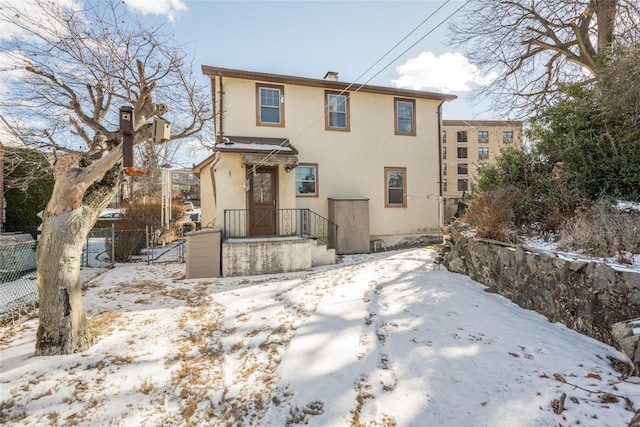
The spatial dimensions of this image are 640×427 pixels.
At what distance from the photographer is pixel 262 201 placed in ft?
32.9

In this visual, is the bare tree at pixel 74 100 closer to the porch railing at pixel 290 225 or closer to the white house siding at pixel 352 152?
the white house siding at pixel 352 152

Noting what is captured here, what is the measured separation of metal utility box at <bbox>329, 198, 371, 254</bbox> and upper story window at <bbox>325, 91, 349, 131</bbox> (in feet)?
9.58

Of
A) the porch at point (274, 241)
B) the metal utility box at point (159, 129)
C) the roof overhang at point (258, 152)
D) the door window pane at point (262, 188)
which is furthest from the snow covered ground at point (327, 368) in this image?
the door window pane at point (262, 188)

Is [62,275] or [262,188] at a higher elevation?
[262,188]

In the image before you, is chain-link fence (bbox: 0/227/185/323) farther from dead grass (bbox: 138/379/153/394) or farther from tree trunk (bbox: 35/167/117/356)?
dead grass (bbox: 138/379/153/394)

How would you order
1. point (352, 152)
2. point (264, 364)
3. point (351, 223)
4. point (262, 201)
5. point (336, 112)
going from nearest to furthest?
1. point (264, 364)
2. point (262, 201)
3. point (351, 223)
4. point (336, 112)
5. point (352, 152)

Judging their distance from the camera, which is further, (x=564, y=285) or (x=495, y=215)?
(x=495, y=215)

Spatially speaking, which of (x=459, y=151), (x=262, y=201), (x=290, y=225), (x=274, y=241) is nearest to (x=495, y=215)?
(x=274, y=241)

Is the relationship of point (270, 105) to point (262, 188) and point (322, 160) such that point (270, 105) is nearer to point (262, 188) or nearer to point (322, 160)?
point (322, 160)

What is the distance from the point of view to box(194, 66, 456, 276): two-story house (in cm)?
957

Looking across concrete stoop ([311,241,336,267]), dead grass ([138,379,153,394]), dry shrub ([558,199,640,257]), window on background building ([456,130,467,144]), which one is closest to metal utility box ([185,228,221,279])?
concrete stoop ([311,241,336,267])

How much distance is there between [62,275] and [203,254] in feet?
13.9

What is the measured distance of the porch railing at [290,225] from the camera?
9477 millimetres

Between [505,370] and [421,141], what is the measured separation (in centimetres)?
1058
